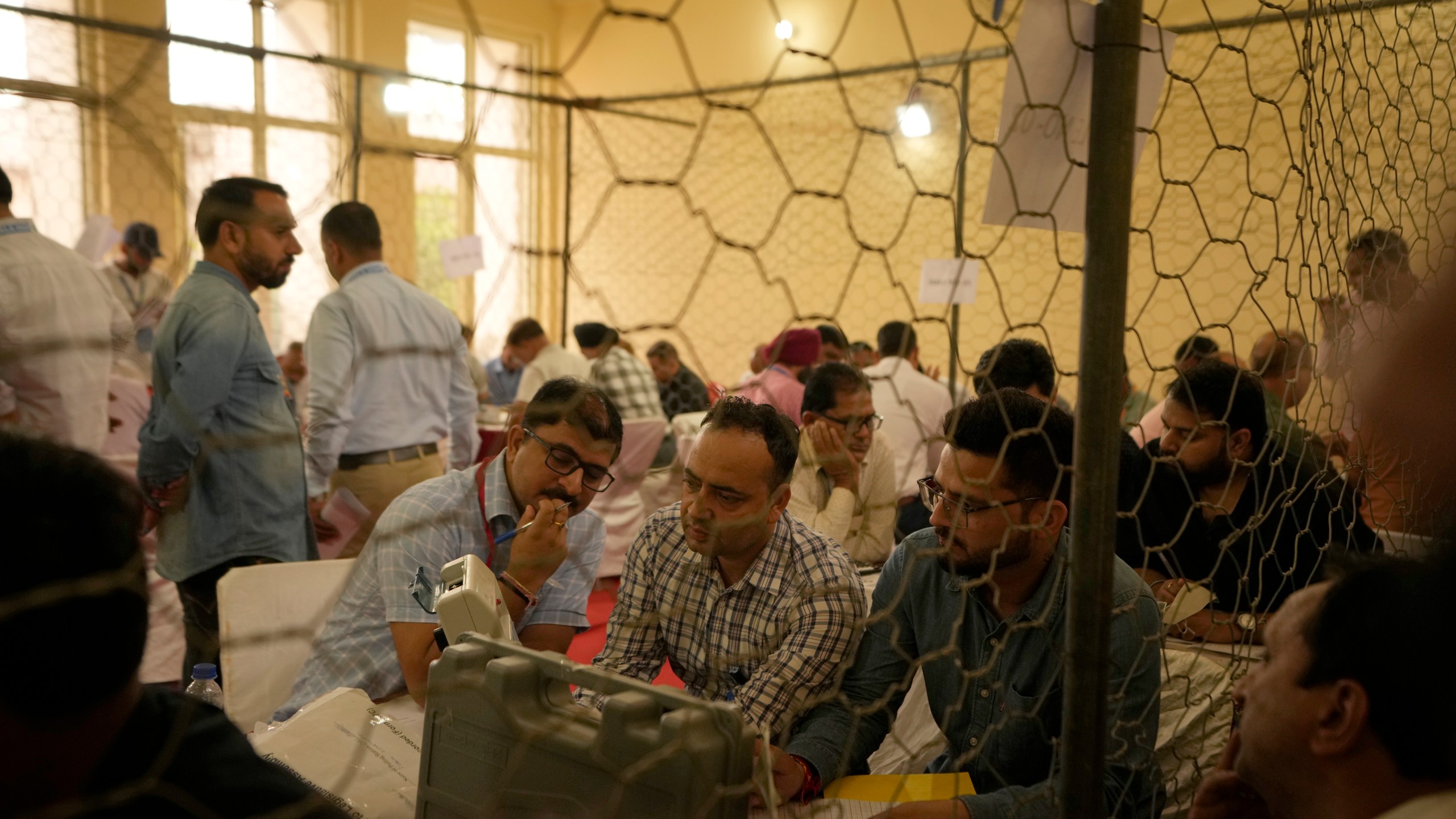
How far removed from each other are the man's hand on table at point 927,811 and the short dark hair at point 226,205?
1.66 meters

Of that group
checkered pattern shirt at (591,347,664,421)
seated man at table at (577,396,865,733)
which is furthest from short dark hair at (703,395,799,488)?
checkered pattern shirt at (591,347,664,421)

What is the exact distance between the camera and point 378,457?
276 cm

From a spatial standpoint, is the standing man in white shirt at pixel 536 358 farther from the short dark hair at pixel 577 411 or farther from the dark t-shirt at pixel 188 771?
the dark t-shirt at pixel 188 771

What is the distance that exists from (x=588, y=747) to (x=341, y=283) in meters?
2.17

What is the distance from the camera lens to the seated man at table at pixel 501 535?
5.08 ft

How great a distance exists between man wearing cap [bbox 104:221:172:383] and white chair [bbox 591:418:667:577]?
166 cm

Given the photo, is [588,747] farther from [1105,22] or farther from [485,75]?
[485,75]

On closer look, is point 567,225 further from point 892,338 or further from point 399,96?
point 399,96

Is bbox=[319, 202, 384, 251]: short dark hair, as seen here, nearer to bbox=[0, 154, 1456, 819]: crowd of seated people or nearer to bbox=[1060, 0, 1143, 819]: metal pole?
bbox=[0, 154, 1456, 819]: crowd of seated people

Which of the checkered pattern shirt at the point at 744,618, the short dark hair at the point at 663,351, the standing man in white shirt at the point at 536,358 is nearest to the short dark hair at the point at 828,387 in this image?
the checkered pattern shirt at the point at 744,618

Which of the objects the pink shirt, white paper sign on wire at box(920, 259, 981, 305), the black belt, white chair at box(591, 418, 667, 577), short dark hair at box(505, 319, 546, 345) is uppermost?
white paper sign on wire at box(920, 259, 981, 305)

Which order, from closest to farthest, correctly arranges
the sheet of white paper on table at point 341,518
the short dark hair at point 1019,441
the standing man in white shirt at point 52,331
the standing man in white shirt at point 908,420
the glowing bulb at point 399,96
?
the short dark hair at point 1019,441 < the standing man in white shirt at point 52,331 < the sheet of white paper on table at point 341,518 < the standing man in white shirt at point 908,420 < the glowing bulb at point 399,96

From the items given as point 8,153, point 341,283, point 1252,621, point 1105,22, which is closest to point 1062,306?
point 341,283

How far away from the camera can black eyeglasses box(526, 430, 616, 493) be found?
1.60m
